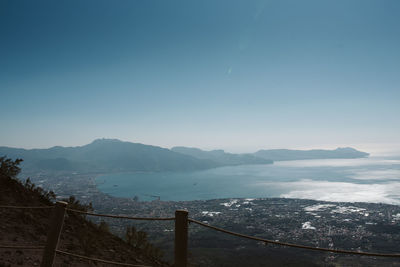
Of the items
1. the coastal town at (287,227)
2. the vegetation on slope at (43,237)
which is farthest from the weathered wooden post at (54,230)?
the coastal town at (287,227)

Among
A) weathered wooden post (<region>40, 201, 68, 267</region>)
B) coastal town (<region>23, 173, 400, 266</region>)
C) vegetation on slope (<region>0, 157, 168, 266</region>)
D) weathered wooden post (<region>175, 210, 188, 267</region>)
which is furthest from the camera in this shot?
coastal town (<region>23, 173, 400, 266</region>)

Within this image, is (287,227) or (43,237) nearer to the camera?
(43,237)

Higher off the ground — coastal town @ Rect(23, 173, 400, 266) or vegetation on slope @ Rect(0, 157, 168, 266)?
vegetation on slope @ Rect(0, 157, 168, 266)

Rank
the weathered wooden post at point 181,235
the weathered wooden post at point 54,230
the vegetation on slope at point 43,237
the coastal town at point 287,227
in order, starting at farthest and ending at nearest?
the coastal town at point 287,227, the vegetation on slope at point 43,237, the weathered wooden post at point 54,230, the weathered wooden post at point 181,235

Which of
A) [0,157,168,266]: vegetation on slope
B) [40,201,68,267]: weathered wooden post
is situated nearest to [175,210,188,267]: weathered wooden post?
[40,201,68,267]: weathered wooden post

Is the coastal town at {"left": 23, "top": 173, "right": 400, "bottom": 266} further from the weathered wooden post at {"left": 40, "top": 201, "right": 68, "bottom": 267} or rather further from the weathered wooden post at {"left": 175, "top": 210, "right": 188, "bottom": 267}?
A: the weathered wooden post at {"left": 175, "top": 210, "right": 188, "bottom": 267}

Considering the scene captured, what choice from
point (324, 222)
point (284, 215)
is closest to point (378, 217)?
point (324, 222)

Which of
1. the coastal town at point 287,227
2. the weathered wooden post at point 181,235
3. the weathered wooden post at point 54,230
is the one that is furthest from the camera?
the coastal town at point 287,227

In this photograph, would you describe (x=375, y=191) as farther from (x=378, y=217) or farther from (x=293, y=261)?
(x=293, y=261)

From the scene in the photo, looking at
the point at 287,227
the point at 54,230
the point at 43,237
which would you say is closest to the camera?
the point at 54,230

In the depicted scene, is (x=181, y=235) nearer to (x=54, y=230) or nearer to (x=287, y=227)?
(x=54, y=230)

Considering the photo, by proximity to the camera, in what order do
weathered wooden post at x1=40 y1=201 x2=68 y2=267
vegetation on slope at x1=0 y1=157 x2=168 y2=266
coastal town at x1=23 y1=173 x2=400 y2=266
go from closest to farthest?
weathered wooden post at x1=40 y1=201 x2=68 y2=267 → vegetation on slope at x1=0 y1=157 x2=168 y2=266 → coastal town at x1=23 y1=173 x2=400 y2=266

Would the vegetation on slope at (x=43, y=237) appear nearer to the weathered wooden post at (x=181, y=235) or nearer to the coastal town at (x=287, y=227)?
the weathered wooden post at (x=181, y=235)

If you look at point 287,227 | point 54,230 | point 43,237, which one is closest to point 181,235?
point 54,230
